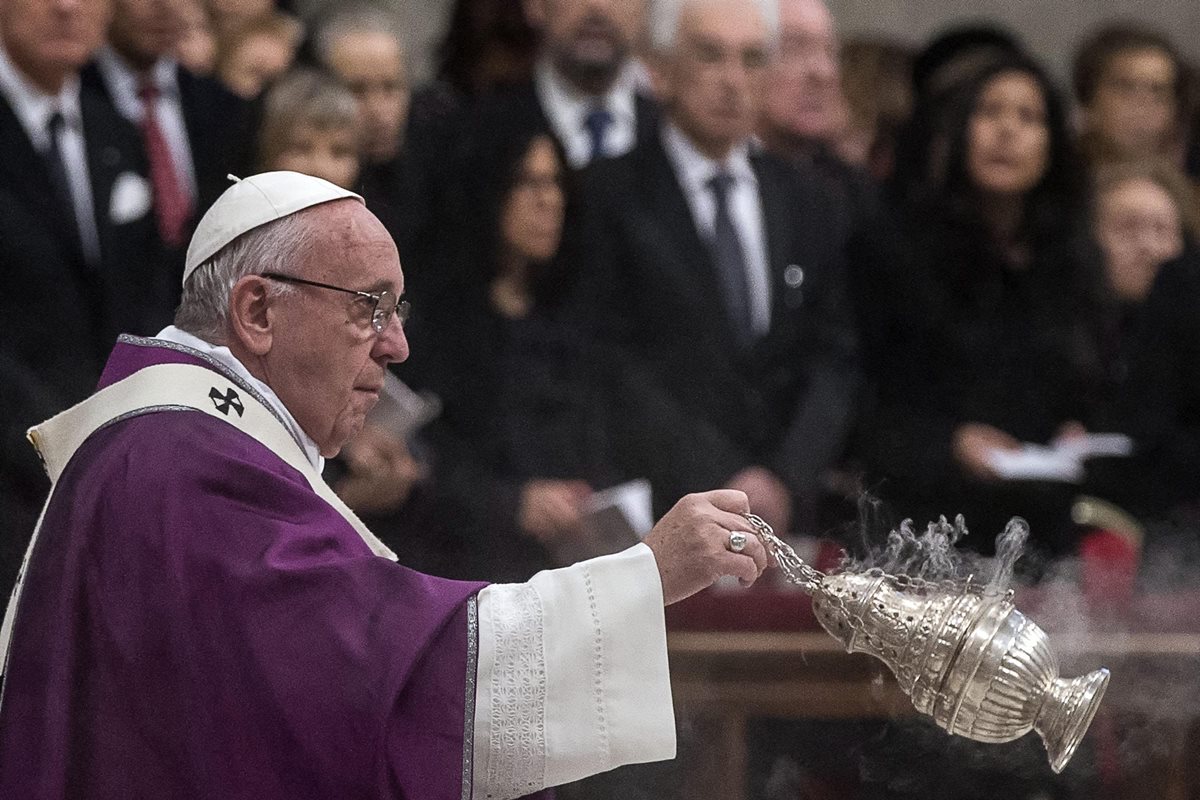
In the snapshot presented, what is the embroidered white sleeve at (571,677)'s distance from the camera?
10.3 feet

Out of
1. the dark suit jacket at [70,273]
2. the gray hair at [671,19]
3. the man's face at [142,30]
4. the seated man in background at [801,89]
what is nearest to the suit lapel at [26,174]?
the dark suit jacket at [70,273]

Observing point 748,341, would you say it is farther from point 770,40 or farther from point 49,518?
point 49,518

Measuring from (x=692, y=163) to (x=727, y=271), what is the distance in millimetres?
361

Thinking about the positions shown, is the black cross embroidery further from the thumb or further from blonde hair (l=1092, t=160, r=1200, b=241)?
blonde hair (l=1092, t=160, r=1200, b=241)

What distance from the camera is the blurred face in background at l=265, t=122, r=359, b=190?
517 cm

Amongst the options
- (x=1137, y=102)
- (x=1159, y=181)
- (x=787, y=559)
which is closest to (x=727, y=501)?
(x=787, y=559)

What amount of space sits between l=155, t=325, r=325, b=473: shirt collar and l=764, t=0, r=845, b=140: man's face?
3618 mm

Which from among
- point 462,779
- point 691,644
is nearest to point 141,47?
point 691,644

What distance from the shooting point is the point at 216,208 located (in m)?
3.60

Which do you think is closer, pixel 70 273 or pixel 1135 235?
pixel 70 273

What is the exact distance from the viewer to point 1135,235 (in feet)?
21.9

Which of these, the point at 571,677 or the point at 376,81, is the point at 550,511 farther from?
the point at 571,677

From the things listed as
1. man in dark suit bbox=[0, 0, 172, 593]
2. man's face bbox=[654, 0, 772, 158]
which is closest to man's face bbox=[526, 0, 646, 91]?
man's face bbox=[654, 0, 772, 158]

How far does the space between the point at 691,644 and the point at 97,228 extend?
6.29 ft
